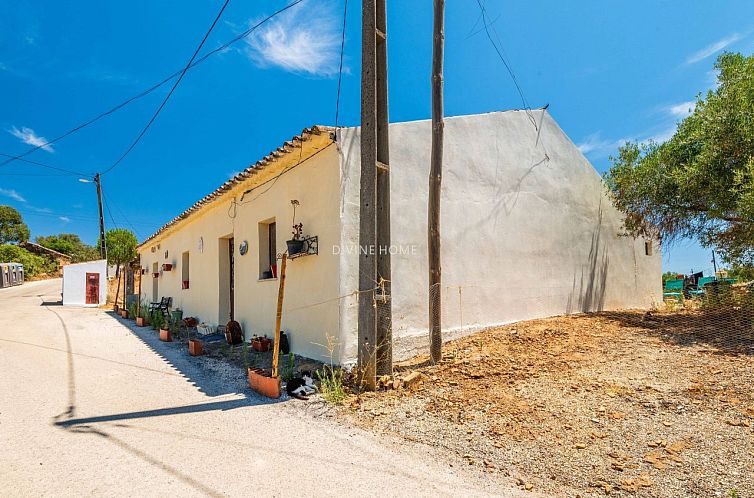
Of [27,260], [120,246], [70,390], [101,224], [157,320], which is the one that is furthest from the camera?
[27,260]

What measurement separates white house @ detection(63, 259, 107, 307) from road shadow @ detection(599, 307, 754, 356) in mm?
22005

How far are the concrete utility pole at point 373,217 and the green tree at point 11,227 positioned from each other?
5130cm

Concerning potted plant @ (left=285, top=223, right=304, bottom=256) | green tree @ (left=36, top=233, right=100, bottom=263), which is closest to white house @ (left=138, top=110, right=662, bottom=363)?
potted plant @ (left=285, top=223, right=304, bottom=256)

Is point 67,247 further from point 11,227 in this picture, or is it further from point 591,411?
point 591,411

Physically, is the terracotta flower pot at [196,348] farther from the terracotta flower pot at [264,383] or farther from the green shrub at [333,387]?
the green shrub at [333,387]

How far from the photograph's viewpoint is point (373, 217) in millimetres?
5250

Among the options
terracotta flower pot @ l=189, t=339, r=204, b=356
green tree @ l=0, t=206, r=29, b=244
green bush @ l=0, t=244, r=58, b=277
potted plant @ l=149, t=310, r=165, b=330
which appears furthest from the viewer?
green tree @ l=0, t=206, r=29, b=244

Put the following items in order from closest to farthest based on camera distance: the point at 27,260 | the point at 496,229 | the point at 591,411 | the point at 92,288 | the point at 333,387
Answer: the point at 591,411 < the point at 333,387 < the point at 496,229 < the point at 92,288 < the point at 27,260

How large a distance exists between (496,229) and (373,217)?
10.7ft

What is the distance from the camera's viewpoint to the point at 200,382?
609 cm

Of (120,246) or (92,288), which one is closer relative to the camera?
(92,288)

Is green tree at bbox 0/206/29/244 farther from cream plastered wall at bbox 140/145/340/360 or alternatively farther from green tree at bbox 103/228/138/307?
cream plastered wall at bbox 140/145/340/360

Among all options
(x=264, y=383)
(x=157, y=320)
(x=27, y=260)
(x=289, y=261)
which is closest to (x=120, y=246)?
(x=157, y=320)

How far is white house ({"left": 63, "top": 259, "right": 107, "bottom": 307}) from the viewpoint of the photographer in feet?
68.4
